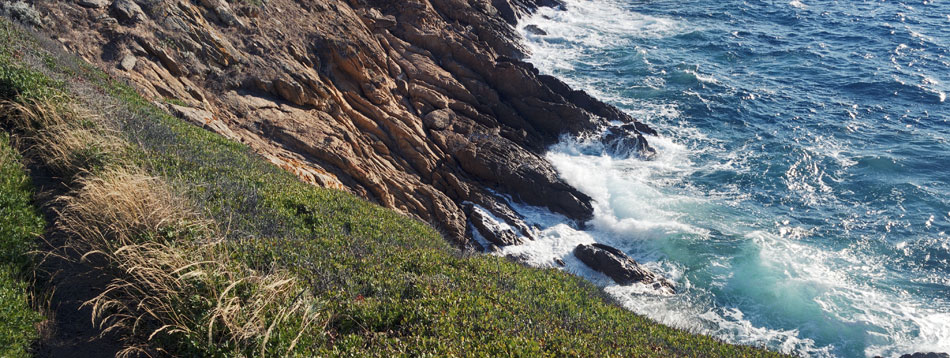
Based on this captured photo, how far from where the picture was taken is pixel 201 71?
16.9 metres

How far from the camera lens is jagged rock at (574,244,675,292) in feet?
58.6

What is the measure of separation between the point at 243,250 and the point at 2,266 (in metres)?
2.56

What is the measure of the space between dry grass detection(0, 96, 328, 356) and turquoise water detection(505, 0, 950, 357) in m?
9.56

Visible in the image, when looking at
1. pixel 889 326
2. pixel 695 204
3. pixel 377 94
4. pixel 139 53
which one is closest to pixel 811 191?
pixel 695 204

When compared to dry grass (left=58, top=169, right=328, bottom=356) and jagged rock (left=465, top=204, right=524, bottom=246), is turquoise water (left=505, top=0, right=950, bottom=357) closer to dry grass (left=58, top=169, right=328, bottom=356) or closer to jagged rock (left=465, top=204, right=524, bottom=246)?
jagged rock (left=465, top=204, right=524, bottom=246)

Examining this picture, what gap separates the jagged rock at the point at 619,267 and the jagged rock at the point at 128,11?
15574 mm

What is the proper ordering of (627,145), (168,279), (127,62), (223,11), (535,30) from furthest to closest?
(535,30)
(627,145)
(223,11)
(127,62)
(168,279)

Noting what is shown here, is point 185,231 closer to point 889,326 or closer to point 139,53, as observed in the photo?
point 139,53

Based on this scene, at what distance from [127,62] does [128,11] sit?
83.8 inches

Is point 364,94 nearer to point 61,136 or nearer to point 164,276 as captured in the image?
point 61,136

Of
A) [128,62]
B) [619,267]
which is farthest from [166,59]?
[619,267]

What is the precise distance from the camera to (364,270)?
724cm

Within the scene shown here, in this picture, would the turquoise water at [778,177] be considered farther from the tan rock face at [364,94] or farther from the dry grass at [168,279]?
the dry grass at [168,279]

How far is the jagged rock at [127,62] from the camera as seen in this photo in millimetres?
14795
